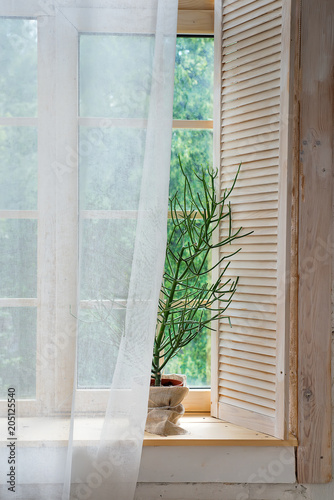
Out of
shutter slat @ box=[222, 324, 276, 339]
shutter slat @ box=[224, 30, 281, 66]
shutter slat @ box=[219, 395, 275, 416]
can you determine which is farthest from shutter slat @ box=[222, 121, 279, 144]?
shutter slat @ box=[219, 395, 275, 416]

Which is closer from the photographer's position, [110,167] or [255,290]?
[110,167]

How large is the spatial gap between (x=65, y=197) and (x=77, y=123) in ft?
0.64

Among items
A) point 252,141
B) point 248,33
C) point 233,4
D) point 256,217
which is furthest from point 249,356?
point 233,4

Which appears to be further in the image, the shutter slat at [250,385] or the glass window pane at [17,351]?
the shutter slat at [250,385]

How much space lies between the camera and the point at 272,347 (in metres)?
1.55

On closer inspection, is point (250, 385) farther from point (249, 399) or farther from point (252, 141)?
point (252, 141)

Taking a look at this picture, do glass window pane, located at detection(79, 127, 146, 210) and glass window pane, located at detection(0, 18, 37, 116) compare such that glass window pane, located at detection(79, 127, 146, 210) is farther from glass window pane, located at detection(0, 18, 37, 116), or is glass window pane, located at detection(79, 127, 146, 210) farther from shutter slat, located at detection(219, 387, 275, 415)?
shutter slat, located at detection(219, 387, 275, 415)

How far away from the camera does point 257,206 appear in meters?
1.59

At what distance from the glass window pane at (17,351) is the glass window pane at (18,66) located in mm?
536

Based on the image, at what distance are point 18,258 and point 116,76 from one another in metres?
0.54

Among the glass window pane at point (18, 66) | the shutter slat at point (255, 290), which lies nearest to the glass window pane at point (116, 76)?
the glass window pane at point (18, 66)

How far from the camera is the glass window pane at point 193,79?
1.78 meters

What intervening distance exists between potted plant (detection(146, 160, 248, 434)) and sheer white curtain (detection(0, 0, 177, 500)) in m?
0.18

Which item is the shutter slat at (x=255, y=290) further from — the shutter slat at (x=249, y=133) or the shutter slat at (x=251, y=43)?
the shutter slat at (x=251, y=43)
